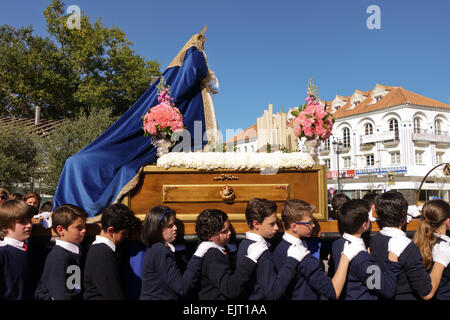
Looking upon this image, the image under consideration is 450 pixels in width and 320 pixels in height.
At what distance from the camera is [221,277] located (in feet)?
9.77

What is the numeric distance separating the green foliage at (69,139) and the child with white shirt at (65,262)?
17167 millimetres

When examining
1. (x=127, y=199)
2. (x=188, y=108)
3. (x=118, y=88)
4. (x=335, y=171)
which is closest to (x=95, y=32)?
(x=118, y=88)

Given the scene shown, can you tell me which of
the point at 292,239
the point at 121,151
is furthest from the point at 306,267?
the point at 121,151

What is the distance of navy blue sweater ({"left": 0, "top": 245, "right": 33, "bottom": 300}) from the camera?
9.75 ft

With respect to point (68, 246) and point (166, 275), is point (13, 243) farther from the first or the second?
point (166, 275)

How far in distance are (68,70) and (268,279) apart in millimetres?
22603

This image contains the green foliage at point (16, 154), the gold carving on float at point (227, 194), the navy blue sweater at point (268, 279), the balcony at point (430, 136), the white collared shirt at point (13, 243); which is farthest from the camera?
the balcony at point (430, 136)

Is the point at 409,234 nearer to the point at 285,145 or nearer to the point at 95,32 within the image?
the point at 285,145

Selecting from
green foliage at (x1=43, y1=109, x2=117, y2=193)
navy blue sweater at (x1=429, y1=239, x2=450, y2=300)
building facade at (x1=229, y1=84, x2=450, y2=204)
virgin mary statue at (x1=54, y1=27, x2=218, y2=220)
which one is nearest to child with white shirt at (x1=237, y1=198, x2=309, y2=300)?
navy blue sweater at (x1=429, y1=239, x2=450, y2=300)

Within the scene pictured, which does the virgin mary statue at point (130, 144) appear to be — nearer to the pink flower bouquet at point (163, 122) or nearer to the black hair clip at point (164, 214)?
the pink flower bouquet at point (163, 122)

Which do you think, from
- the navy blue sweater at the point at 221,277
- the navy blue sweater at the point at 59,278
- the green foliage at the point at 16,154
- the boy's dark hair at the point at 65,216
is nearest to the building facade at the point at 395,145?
the green foliage at the point at 16,154

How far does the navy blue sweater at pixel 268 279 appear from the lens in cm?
289

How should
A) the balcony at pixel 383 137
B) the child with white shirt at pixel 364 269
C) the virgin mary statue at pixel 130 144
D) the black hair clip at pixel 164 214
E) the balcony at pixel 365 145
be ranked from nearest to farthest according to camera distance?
the child with white shirt at pixel 364 269 < the black hair clip at pixel 164 214 < the virgin mary statue at pixel 130 144 < the balcony at pixel 383 137 < the balcony at pixel 365 145
